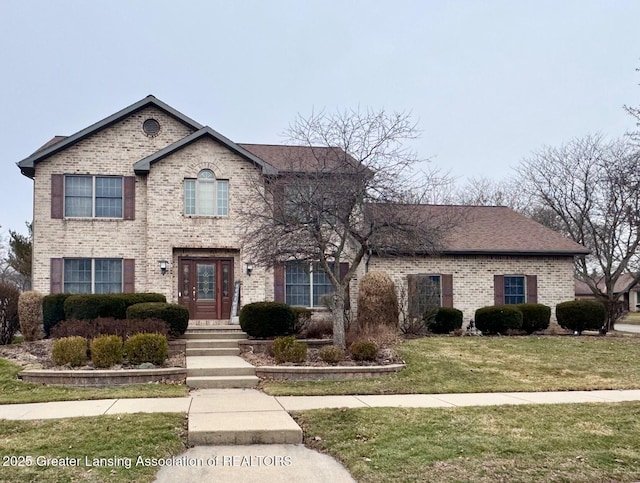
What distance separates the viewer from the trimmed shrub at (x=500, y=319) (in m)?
19.1

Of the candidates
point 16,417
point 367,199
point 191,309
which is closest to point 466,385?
point 367,199

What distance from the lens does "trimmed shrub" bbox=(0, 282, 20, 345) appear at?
16.5m

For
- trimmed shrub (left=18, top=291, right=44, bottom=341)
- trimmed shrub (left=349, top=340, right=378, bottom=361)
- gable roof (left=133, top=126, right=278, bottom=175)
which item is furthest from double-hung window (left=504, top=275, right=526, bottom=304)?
trimmed shrub (left=18, top=291, right=44, bottom=341)

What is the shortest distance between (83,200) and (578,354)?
14.9 meters

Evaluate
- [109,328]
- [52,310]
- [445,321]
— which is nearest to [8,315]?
[52,310]

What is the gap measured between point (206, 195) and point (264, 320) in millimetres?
5668

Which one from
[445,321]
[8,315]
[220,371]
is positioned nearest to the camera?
[220,371]

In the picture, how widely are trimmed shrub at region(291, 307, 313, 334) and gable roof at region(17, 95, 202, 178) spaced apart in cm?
714

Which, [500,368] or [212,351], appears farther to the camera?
[212,351]

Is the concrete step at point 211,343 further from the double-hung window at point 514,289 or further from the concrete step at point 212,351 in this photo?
the double-hung window at point 514,289

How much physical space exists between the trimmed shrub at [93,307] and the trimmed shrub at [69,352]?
3635 mm

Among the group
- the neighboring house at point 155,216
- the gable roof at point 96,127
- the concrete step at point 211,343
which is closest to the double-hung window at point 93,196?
the neighboring house at point 155,216

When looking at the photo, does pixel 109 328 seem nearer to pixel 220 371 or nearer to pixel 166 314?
pixel 166 314

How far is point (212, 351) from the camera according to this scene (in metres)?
14.5
